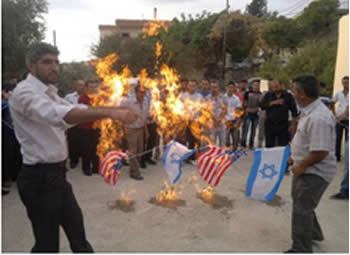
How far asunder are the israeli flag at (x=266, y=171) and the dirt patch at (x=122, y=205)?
1915 millimetres

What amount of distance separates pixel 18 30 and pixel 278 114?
39.0 feet

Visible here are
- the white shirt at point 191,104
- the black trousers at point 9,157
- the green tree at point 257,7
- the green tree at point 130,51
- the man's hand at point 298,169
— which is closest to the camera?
the man's hand at point 298,169

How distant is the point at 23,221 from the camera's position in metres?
4.03

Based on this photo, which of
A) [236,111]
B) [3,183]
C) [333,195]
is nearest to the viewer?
[333,195]

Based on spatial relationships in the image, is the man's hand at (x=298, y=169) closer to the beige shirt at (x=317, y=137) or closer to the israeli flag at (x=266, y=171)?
the beige shirt at (x=317, y=137)

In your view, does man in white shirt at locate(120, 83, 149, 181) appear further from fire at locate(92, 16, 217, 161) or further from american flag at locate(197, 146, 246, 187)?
american flag at locate(197, 146, 246, 187)

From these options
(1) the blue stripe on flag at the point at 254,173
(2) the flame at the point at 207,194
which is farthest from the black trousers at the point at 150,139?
(1) the blue stripe on flag at the point at 254,173

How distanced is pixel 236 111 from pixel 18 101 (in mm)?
6683

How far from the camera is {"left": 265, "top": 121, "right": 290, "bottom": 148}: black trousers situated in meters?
6.55

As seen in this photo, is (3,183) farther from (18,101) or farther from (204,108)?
(204,108)

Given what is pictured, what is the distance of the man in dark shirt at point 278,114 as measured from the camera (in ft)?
21.2

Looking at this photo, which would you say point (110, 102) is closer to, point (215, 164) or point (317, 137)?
point (215, 164)

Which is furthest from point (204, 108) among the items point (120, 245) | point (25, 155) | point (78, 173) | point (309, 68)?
point (309, 68)

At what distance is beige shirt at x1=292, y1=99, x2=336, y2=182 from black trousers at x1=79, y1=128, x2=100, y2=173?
4.59m
